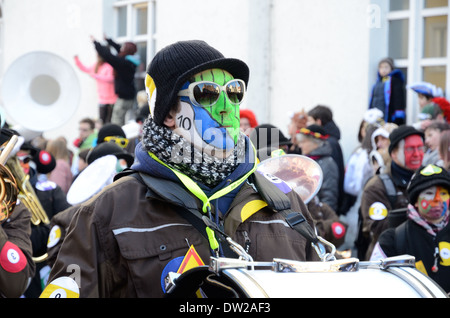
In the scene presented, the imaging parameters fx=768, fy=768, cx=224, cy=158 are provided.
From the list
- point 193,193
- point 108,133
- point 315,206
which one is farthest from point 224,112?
point 108,133

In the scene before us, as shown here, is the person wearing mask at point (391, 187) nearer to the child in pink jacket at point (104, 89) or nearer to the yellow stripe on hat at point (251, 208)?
the yellow stripe on hat at point (251, 208)

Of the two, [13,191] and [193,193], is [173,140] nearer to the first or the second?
[193,193]

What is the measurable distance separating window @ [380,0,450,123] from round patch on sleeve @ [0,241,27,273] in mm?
5708

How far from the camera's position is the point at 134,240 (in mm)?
2402

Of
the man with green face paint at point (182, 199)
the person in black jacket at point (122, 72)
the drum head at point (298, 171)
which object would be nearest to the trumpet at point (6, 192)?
the man with green face paint at point (182, 199)

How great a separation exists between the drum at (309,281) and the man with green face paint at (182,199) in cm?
27

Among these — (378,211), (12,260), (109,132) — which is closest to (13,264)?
(12,260)

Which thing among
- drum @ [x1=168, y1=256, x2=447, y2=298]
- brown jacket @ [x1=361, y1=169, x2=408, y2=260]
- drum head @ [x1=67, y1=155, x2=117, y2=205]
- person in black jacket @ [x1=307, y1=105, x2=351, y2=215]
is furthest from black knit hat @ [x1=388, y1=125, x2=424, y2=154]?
drum @ [x1=168, y1=256, x2=447, y2=298]

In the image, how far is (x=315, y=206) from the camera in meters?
5.89

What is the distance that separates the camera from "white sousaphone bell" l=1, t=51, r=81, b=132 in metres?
8.44

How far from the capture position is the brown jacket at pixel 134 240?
2391mm

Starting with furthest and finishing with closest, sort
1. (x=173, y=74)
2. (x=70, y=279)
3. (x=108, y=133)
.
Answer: (x=108, y=133)
(x=173, y=74)
(x=70, y=279)

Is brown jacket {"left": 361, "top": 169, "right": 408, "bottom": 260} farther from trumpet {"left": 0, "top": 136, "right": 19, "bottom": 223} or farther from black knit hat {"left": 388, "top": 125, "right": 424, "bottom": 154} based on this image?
trumpet {"left": 0, "top": 136, "right": 19, "bottom": 223}
